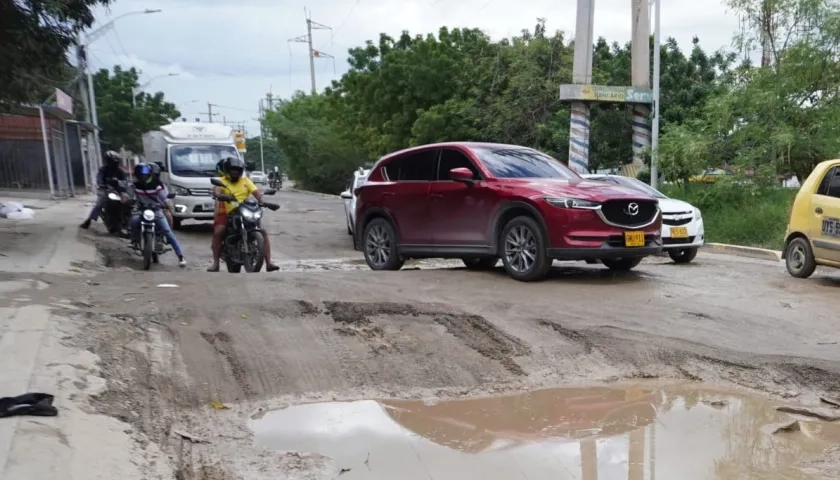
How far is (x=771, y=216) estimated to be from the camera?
49.3 ft

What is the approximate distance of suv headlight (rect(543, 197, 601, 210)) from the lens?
27.0 feet

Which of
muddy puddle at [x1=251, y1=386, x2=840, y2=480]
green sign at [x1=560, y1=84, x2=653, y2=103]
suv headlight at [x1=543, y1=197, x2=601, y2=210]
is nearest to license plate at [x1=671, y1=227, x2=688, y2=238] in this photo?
suv headlight at [x1=543, y1=197, x2=601, y2=210]

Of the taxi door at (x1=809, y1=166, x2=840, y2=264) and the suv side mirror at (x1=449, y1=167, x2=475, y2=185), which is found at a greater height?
the suv side mirror at (x1=449, y1=167, x2=475, y2=185)

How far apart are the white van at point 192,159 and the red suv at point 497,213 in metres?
7.84

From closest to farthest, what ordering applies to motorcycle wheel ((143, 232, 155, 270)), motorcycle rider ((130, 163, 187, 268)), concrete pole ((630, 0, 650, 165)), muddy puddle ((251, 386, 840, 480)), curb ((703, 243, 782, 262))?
1. muddy puddle ((251, 386, 840, 480))
2. motorcycle wheel ((143, 232, 155, 270))
3. motorcycle rider ((130, 163, 187, 268))
4. curb ((703, 243, 782, 262))
5. concrete pole ((630, 0, 650, 165))

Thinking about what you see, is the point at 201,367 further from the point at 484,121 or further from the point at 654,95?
the point at 484,121

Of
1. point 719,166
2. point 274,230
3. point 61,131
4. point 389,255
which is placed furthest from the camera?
point 61,131

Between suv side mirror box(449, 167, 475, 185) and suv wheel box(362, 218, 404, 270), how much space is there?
149cm

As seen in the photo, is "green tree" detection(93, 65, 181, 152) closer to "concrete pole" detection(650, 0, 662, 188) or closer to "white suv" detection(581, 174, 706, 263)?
"concrete pole" detection(650, 0, 662, 188)

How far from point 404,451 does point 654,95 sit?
18.3 m

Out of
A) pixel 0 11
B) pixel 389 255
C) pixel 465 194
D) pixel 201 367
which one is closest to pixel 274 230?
pixel 0 11

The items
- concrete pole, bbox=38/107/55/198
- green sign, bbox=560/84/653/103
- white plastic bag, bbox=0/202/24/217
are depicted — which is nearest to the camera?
white plastic bag, bbox=0/202/24/217

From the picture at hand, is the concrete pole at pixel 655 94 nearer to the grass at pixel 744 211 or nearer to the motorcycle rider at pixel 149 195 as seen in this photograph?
the grass at pixel 744 211

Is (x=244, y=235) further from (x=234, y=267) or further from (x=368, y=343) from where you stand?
(x=368, y=343)
